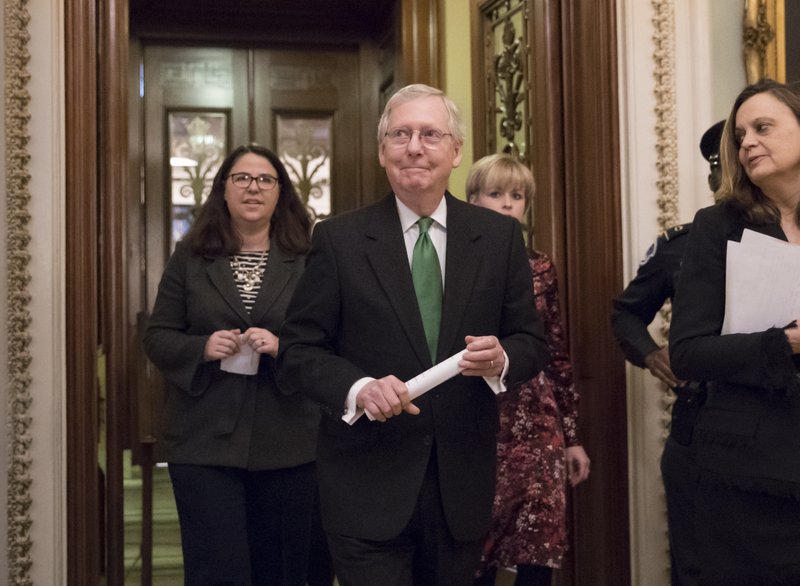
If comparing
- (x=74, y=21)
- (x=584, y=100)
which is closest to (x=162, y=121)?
(x=74, y=21)

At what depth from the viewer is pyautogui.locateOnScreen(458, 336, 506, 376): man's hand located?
1888 millimetres

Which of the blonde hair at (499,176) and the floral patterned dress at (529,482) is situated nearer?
the floral patterned dress at (529,482)

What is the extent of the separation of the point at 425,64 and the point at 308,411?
2.50 m

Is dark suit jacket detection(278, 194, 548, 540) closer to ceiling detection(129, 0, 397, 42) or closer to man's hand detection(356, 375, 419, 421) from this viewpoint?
man's hand detection(356, 375, 419, 421)

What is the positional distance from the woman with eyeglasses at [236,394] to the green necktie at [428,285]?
0.98m

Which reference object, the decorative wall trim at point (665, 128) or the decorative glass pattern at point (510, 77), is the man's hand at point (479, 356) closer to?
the decorative wall trim at point (665, 128)

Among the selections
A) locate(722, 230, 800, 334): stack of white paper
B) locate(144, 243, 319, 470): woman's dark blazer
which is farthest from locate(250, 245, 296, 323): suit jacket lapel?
locate(722, 230, 800, 334): stack of white paper

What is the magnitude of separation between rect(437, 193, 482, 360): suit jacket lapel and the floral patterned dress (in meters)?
0.77

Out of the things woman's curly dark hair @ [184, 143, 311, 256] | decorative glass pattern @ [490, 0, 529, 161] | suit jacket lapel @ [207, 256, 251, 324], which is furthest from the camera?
decorative glass pattern @ [490, 0, 529, 161]

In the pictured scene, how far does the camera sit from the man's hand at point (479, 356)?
1888mm

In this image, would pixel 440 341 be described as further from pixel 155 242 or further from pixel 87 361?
pixel 155 242

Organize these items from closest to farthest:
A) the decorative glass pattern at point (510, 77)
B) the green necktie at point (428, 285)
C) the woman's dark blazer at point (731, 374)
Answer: the woman's dark blazer at point (731, 374) → the green necktie at point (428, 285) → the decorative glass pattern at point (510, 77)

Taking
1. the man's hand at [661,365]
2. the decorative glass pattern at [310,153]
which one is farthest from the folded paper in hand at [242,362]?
the decorative glass pattern at [310,153]

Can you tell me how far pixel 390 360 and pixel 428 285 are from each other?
0.18 meters
